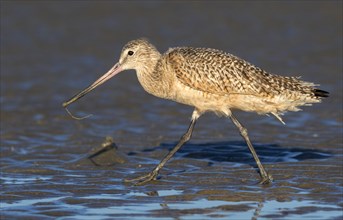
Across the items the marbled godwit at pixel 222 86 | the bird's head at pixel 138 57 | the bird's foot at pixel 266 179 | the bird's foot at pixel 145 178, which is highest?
the bird's head at pixel 138 57

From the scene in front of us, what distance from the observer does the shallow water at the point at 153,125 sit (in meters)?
8.59

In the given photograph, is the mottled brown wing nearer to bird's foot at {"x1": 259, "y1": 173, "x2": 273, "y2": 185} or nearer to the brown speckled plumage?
the brown speckled plumage

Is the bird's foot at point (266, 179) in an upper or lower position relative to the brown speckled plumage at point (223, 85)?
Result: lower

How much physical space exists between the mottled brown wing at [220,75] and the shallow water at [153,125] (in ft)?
2.94

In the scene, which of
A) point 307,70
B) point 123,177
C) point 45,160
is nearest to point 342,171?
point 123,177

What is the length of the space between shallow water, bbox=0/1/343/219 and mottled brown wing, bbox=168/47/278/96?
0.90 meters

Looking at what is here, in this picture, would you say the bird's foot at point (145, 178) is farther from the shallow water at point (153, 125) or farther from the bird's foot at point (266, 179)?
the bird's foot at point (266, 179)

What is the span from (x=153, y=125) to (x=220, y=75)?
306cm

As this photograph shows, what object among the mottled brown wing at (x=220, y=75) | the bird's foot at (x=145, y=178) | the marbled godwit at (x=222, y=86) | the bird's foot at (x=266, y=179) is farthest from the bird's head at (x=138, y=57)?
the bird's foot at (x=266, y=179)

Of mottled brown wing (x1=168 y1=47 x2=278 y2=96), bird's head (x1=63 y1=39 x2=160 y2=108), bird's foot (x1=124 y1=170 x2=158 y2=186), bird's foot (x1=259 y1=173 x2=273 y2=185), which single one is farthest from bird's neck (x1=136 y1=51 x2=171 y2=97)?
bird's foot (x1=259 y1=173 x2=273 y2=185)

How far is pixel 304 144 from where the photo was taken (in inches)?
436

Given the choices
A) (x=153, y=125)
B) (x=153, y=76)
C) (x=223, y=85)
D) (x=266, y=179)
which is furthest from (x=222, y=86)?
(x=153, y=125)

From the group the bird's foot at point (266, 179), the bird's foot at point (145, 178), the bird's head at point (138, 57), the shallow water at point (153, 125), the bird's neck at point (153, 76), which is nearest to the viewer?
the shallow water at point (153, 125)

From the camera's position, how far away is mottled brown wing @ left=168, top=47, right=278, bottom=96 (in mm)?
9383
